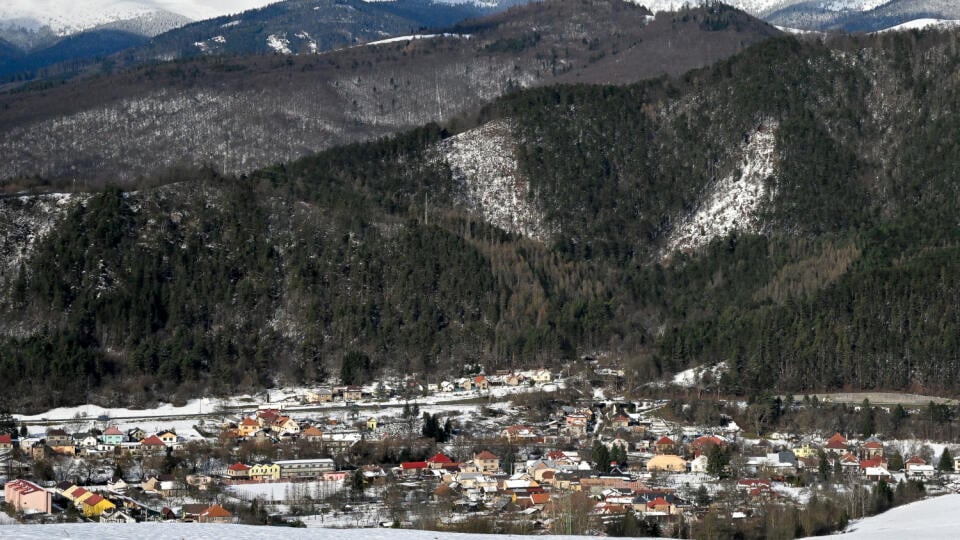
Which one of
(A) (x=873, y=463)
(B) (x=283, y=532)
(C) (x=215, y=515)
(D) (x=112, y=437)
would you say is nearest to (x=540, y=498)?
(C) (x=215, y=515)

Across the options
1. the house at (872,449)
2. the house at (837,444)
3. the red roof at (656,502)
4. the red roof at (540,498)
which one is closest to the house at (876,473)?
the house at (872,449)

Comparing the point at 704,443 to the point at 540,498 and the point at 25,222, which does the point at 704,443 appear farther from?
the point at 25,222

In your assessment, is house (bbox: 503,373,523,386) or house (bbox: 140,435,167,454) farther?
house (bbox: 503,373,523,386)

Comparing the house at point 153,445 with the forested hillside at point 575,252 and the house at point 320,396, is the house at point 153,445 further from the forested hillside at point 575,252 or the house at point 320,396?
the house at point 320,396

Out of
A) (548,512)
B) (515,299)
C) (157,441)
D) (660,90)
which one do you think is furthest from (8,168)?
(548,512)

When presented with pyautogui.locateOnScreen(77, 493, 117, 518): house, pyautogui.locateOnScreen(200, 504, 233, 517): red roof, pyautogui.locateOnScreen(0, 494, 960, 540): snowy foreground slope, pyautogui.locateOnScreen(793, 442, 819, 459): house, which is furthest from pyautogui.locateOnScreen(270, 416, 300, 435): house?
pyautogui.locateOnScreen(0, 494, 960, 540): snowy foreground slope

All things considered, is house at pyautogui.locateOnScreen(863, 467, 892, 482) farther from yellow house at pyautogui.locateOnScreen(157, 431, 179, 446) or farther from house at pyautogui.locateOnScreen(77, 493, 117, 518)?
yellow house at pyautogui.locateOnScreen(157, 431, 179, 446)
